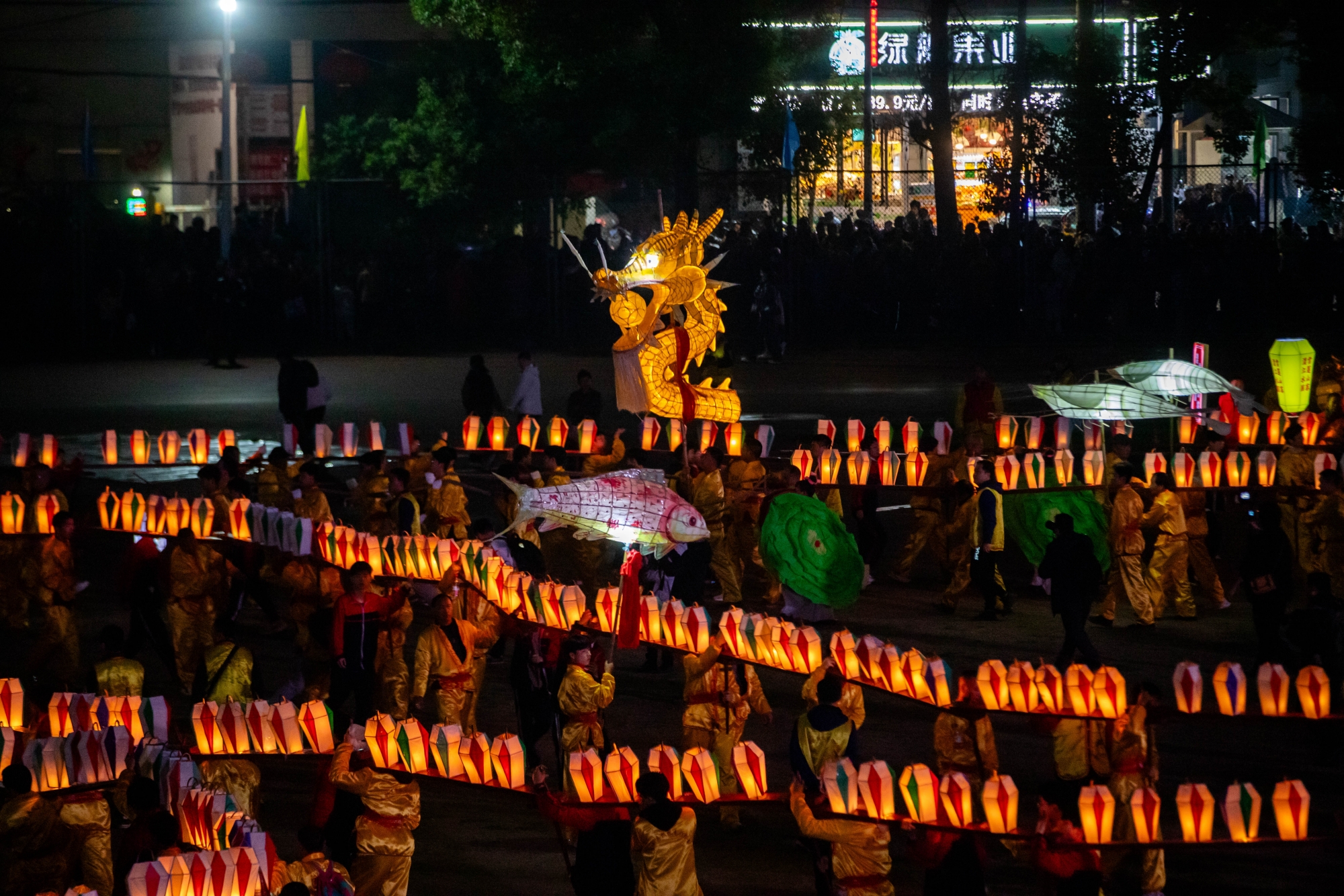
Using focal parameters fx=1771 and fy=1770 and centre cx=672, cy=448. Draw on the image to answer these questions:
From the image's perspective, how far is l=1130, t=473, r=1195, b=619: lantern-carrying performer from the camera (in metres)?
12.5

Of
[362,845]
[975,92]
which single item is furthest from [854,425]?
[975,92]

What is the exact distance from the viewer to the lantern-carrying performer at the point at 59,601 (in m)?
11.1

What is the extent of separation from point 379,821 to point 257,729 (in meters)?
0.82

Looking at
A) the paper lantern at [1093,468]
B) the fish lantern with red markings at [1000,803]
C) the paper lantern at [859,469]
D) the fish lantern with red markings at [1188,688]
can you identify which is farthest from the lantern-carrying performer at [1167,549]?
the fish lantern with red markings at [1000,803]

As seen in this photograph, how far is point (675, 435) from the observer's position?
14016 millimetres

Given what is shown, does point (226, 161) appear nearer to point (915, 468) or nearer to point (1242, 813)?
point (915, 468)

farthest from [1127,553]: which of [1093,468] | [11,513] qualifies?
[11,513]

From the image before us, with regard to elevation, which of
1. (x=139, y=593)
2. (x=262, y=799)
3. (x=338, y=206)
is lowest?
(x=262, y=799)

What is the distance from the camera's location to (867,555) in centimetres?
1448

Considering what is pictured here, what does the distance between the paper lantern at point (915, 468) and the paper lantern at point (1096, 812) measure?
6.55 metres

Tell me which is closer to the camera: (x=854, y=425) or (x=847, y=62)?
(x=854, y=425)

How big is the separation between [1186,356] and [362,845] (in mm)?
18973

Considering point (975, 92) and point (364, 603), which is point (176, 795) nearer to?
point (364, 603)

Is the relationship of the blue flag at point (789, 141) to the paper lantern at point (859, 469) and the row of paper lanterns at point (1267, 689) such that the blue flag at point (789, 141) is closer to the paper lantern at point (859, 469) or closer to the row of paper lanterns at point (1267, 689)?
the paper lantern at point (859, 469)
